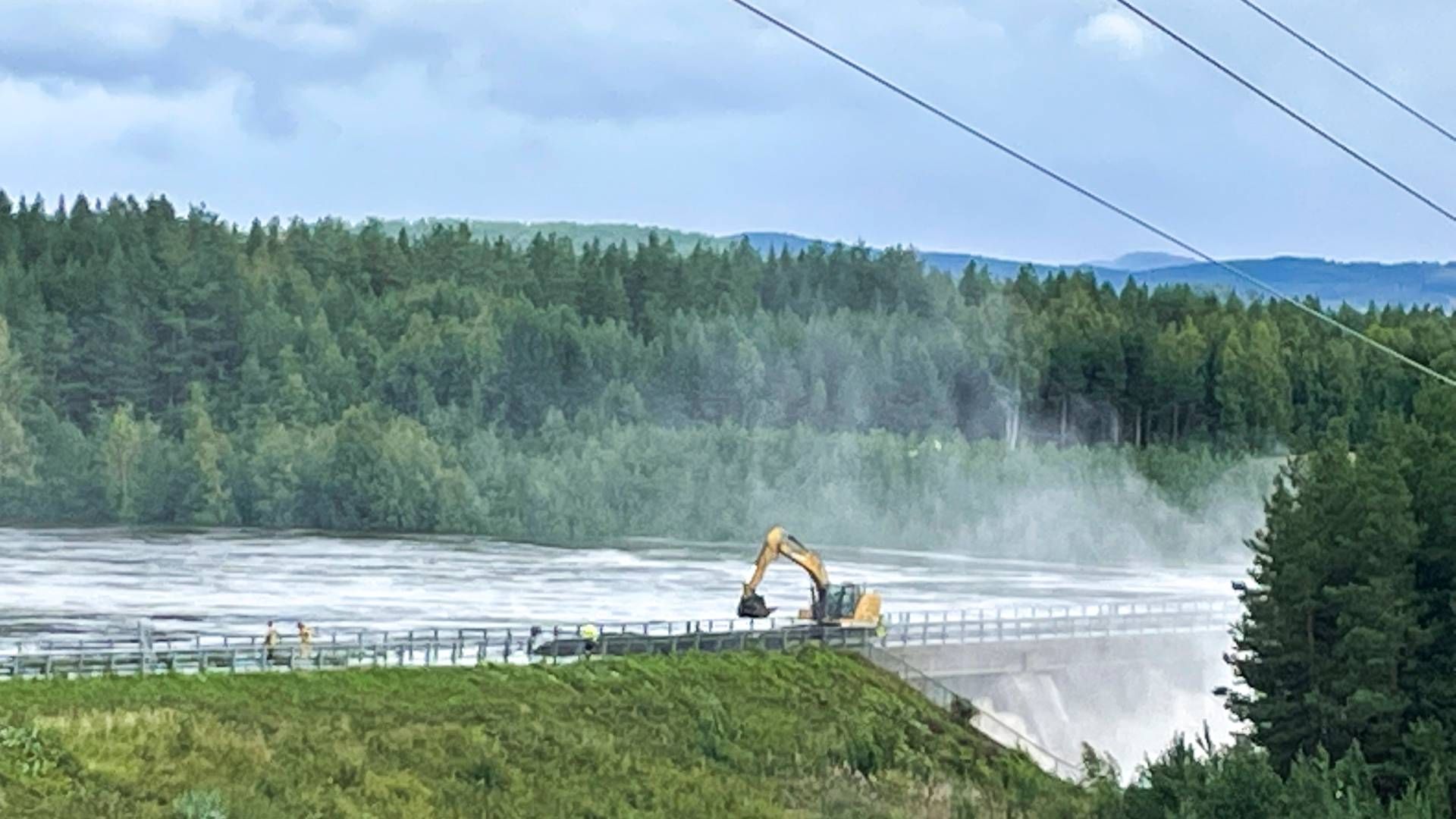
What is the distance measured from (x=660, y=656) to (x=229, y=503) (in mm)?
75765

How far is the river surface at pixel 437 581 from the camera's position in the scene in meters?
71.9

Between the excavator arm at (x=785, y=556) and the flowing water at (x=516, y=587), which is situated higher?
the excavator arm at (x=785, y=556)

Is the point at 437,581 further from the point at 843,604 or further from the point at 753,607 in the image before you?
the point at 843,604

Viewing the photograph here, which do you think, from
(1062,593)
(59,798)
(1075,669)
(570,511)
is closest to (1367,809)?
Answer: (59,798)

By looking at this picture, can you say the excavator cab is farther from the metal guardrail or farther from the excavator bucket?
the excavator bucket

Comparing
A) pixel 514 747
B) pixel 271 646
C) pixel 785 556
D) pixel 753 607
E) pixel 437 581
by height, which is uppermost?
pixel 785 556

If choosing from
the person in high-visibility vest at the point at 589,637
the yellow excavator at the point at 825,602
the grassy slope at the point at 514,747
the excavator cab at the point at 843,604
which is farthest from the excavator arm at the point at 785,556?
the person in high-visibility vest at the point at 589,637

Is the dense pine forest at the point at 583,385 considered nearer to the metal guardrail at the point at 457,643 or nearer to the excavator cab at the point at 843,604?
the metal guardrail at the point at 457,643

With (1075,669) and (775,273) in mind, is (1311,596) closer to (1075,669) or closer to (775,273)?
(1075,669)

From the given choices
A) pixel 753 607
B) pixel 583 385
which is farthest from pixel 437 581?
pixel 583 385

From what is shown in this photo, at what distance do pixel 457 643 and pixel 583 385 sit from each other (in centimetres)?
9222

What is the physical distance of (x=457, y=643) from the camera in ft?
162

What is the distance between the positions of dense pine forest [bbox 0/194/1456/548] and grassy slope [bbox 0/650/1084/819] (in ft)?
247

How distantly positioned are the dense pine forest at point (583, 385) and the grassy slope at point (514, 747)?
247 feet
